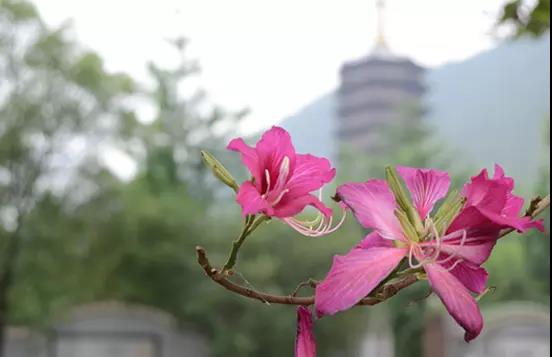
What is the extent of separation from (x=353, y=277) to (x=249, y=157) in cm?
3

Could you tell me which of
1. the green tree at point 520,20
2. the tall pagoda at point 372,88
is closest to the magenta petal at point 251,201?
the green tree at point 520,20

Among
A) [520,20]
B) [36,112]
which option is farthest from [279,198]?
Result: [36,112]

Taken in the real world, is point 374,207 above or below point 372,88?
below

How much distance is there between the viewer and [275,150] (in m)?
0.15

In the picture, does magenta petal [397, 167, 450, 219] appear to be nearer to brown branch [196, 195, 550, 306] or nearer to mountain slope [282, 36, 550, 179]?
brown branch [196, 195, 550, 306]

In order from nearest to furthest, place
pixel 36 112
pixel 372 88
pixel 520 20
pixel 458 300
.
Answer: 1. pixel 458 300
2. pixel 520 20
3. pixel 36 112
4. pixel 372 88

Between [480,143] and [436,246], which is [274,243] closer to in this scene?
[436,246]

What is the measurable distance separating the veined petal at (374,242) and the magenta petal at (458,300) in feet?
0.04

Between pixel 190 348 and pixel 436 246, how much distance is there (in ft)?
18.7

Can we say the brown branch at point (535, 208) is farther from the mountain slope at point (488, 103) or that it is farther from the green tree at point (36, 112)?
the mountain slope at point (488, 103)

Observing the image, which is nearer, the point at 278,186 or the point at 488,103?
the point at 278,186

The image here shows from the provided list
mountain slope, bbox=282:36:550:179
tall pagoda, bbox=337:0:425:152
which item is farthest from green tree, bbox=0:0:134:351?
tall pagoda, bbox=337:0:425:152

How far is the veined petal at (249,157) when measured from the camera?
5.5 inches

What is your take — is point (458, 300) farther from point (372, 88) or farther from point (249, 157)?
point (372, 88)
